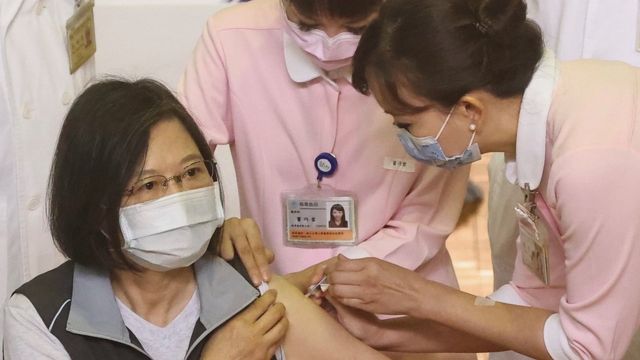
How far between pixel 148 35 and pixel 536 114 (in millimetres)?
2333

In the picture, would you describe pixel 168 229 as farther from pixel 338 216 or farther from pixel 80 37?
pixel 80 37

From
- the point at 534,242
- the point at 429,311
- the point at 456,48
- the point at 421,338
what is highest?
the point at 456,48

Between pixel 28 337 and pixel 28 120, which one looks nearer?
pixel 28 337

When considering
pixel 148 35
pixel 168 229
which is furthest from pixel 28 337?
pixel 148 35

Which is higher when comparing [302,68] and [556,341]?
[302,68]

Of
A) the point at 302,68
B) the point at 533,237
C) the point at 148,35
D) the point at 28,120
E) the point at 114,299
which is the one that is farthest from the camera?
the point at 148,35

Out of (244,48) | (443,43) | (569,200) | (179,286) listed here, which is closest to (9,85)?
(244,48)

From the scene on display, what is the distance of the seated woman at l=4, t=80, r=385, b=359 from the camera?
5.27 feet

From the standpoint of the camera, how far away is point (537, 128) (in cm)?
159

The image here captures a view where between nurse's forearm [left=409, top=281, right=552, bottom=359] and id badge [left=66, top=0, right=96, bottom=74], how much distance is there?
3.49 feet

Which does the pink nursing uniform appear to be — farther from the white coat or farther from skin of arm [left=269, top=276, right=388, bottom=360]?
the white coat

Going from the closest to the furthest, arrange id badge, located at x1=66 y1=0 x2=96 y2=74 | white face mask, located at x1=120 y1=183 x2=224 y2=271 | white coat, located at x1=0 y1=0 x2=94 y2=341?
white face mask, located at x1=120 y1=183 x2=224 y2=271, white coat, located at x1=0 y1=0 x2=94 y2=341, id badge, located at x1=66 y1=0 x2=96 y2=74

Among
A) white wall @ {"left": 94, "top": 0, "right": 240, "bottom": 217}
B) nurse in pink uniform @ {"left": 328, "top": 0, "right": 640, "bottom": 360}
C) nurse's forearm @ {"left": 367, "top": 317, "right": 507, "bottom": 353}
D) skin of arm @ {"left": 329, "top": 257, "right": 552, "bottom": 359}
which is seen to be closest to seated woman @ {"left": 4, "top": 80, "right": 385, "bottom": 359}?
skin of arm @ {"left": 329, "top": 257, "right": 552, "bottom": 359}

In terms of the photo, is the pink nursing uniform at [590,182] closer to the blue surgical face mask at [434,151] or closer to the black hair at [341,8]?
the blue surgical face mask at [434,151]
